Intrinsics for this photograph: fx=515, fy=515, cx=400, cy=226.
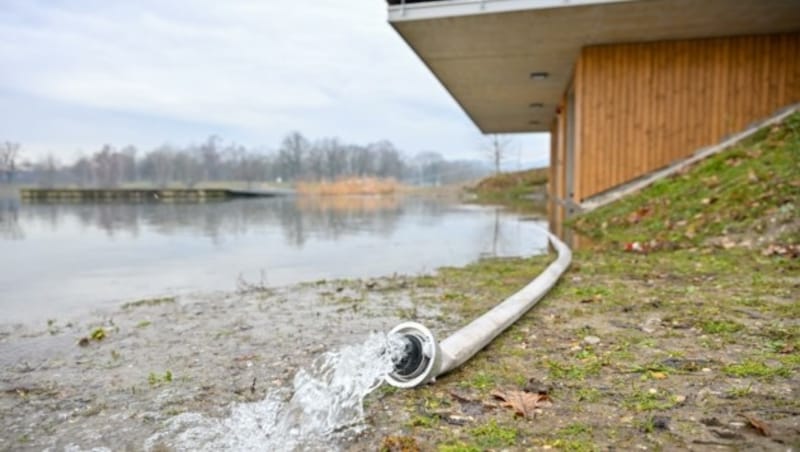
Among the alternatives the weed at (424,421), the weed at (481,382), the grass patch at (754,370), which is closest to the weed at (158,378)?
the weed at (424,421)

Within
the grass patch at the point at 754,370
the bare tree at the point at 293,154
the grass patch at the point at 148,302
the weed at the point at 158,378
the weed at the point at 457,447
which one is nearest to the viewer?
the weed at the point at 457,447

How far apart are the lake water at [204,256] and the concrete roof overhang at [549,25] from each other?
12.6 ft

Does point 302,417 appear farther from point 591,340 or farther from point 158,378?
point 591,340

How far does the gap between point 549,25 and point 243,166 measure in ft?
261

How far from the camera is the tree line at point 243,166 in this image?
7169 centimetres

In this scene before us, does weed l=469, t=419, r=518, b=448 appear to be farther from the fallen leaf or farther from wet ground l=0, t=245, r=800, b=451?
the fallen leaf

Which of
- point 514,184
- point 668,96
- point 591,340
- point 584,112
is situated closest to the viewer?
point 591,340

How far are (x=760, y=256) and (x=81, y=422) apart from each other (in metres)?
5.80

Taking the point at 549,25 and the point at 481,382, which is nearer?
the point at 481,382

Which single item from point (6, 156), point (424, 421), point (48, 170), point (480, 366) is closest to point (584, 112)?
point (480, 366)

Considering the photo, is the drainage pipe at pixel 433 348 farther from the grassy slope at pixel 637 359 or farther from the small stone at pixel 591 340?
the small stone at pixel 591 340

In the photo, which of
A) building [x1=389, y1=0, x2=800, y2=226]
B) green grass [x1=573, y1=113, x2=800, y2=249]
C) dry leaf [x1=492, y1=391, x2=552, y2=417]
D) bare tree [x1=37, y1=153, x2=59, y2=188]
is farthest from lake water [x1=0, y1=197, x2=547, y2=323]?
bare tree [x1=37, y1=153, x2=59, y2=188]

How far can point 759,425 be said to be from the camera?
65.9 inches

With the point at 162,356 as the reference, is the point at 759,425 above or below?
above
